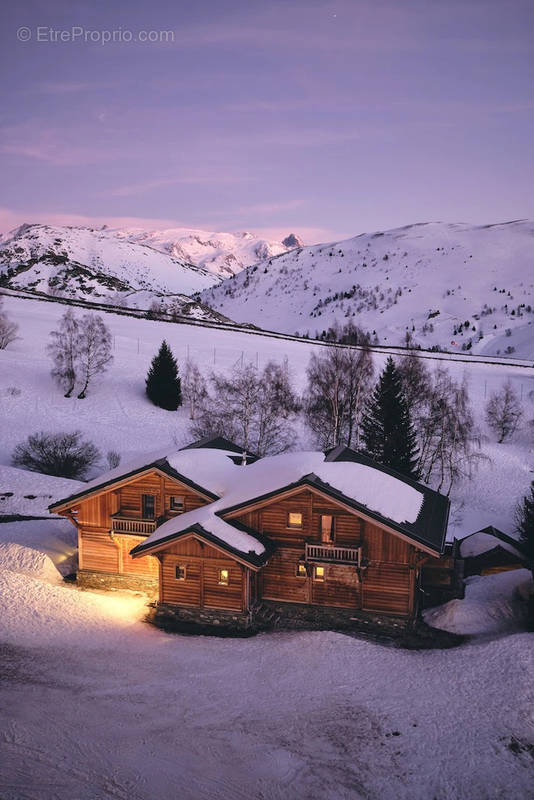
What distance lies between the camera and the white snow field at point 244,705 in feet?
46.9

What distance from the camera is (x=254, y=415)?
5266 cm

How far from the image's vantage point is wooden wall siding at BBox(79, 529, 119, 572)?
27.3 metres

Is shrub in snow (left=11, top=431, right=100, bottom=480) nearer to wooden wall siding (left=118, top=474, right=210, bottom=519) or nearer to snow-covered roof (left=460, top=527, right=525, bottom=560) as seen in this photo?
wooden wall siding (left=118, top=474, right=210, bottom=519)

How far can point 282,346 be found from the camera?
275ft

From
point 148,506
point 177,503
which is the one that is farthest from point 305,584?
point 148,506

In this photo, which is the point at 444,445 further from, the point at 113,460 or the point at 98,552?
the point at 98,552

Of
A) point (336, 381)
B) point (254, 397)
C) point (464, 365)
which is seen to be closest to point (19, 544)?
point (254, 397)

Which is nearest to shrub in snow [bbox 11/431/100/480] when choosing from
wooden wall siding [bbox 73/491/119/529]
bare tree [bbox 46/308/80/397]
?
bare tree [bbox 46/308/80/397]

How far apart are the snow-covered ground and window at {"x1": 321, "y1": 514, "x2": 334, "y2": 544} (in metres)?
3.74

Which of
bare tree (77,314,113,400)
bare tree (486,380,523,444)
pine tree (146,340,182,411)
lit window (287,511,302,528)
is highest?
bare tree (77,314,113,400)

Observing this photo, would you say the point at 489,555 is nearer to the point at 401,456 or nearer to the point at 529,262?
the point at 401,456

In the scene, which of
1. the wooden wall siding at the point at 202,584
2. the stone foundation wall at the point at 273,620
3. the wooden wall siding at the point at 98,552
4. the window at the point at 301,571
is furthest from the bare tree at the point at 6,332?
the window at the point at 301,571

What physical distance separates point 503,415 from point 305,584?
39742 mm

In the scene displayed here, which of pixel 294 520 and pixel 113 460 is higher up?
pixel 294 520
